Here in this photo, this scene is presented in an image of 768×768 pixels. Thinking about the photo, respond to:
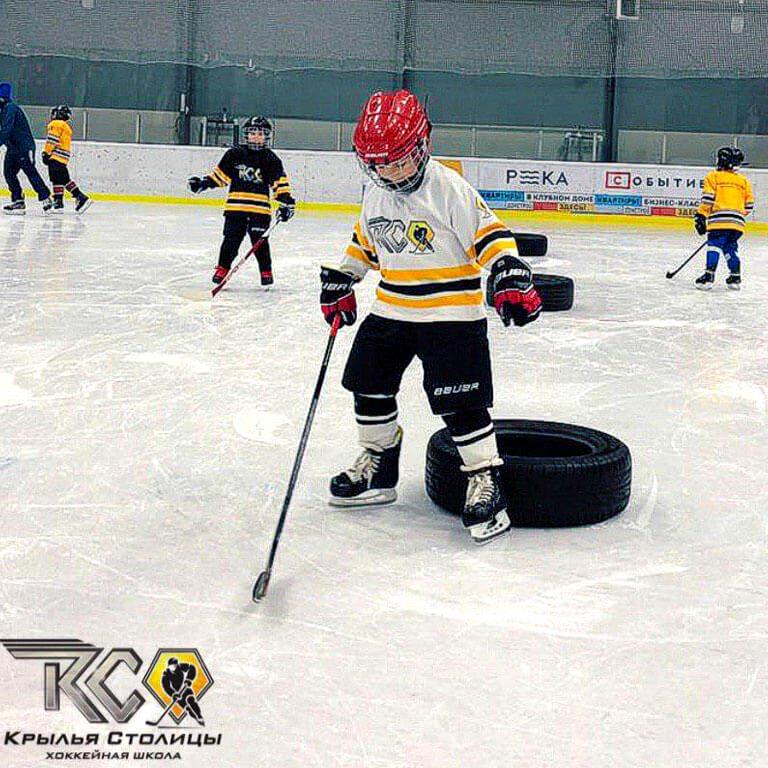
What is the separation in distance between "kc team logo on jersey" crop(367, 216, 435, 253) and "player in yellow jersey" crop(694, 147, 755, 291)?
5.02 metres

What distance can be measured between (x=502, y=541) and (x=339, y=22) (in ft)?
40.6

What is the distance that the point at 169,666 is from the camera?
189 cm

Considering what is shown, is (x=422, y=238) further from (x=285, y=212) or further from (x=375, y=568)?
(x=285, y=212)

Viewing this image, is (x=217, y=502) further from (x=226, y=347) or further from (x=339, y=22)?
(x=339, y=22)

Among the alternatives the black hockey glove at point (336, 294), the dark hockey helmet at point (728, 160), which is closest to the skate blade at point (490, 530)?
→ the black hockey glove at point (336, 294)

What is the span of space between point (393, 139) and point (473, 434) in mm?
687

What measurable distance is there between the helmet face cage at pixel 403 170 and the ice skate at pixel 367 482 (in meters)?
0.66

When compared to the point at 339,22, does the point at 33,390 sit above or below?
below

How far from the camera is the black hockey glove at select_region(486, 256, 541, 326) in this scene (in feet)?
8.02

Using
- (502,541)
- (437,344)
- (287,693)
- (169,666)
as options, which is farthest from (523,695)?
(437,344)

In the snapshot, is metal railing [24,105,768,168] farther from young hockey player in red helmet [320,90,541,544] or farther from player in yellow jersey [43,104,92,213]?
young hockey player in red helmet [320,90,541,544]

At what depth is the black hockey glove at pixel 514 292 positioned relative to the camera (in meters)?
2.45

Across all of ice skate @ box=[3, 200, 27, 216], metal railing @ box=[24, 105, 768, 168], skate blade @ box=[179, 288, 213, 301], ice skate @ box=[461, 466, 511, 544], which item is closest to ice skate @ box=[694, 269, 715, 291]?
skate blade @ box=[179, 288, 213, 301]

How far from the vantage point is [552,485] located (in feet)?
8.57
